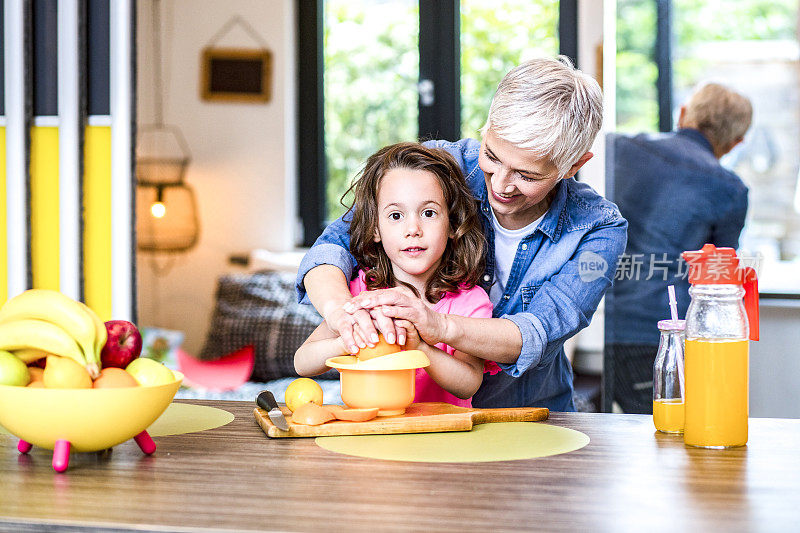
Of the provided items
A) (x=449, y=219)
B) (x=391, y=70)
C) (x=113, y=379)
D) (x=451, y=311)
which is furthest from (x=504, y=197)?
(x=391, y=70)

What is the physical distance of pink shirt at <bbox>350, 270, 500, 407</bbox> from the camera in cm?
159

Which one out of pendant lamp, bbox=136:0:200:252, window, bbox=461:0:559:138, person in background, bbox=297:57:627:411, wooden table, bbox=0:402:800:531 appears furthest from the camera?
pendant lamp, bbox=136:0:200:252

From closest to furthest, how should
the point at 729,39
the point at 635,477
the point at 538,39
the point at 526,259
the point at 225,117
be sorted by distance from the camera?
the point at 635,477, the point at 526,259, the point at 729,39, the point at 538,39, the point at 225,117

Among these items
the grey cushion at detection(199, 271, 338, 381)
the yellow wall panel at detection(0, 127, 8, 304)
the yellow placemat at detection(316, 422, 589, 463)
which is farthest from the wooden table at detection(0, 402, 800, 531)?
the grey cushion at detection(199, 271, 338, 381)

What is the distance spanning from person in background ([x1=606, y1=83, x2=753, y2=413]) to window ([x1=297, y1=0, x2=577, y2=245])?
1.49m

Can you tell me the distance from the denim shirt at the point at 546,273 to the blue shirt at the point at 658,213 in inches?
39.2

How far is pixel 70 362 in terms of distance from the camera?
109 centimetres

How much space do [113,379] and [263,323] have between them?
2701mm

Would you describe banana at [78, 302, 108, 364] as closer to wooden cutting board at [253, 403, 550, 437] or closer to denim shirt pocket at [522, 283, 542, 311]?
wooden cutting board at [253, 403, 550, 437]

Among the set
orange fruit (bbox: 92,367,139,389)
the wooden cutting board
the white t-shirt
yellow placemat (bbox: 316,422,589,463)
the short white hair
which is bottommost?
yellow placemat (bbox: 316,422,589,463)

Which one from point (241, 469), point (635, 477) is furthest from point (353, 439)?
point (635, 477)

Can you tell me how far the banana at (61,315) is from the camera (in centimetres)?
112

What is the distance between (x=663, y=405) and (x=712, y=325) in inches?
6.9

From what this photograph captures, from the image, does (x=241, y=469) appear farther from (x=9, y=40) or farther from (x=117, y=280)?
(x=9, y=40)
